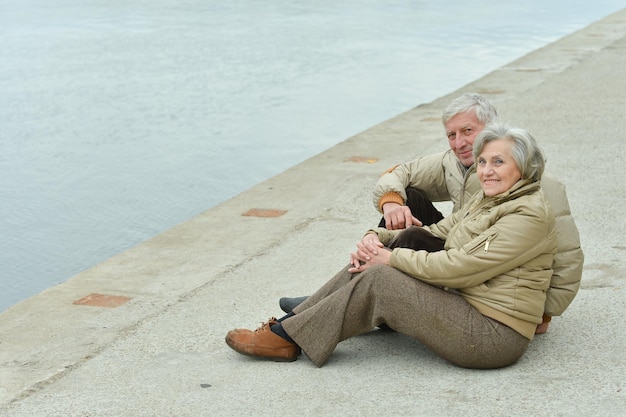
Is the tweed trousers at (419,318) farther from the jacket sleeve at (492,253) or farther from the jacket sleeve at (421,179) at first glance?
the jacket sleeve at (421,179)

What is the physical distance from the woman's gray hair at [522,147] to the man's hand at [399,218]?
538 mm

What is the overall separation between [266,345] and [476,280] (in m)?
0.69

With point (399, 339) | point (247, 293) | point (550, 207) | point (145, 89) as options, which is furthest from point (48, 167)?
point (550, 207)

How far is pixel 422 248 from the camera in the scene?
3.15m

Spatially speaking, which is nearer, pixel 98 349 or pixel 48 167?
pixel 98 349

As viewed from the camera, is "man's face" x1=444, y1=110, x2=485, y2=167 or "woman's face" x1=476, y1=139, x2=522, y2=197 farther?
"man's face" x1=444, y1=110, x2=485, y2=167

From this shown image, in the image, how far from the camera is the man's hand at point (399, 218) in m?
3.40

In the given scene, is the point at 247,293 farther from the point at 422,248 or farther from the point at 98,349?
the point at 422,248

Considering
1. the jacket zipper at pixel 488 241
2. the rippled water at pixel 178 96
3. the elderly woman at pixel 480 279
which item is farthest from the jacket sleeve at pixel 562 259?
the rippled water at pixel 178 96

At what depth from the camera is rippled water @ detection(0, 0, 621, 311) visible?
5746mm

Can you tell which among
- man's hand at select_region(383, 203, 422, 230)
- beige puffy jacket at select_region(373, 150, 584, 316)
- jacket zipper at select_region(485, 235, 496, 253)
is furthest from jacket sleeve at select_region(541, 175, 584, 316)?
man's hand at select_region(383, 203, 422, 230)

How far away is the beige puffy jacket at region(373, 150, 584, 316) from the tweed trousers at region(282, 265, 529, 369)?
231 mm

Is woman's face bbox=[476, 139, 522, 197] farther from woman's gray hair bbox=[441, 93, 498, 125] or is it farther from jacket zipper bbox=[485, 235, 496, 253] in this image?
woman's gray hair bbox=[441, 93, 498, 125]

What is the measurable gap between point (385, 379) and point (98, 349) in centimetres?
101
